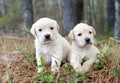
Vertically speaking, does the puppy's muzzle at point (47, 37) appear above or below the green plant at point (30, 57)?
above

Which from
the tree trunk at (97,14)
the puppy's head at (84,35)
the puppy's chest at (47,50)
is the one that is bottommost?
the tree trunk at (97,14)

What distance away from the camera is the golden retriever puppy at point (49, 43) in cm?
551

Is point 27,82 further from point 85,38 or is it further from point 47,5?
point 47,5

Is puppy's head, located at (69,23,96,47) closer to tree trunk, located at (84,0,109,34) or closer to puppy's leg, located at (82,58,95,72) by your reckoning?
puppy's leg, located at (82,58,95,72)

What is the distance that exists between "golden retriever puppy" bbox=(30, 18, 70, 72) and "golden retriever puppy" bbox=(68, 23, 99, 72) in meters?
0.20

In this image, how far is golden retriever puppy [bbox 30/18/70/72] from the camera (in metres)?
5.51

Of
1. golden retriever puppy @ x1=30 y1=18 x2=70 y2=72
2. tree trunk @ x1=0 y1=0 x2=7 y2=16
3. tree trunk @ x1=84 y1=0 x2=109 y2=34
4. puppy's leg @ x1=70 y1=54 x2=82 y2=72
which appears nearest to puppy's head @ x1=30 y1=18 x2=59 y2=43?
golden retriever puppy @ x1=30 y1=18 x2=70 y2=72

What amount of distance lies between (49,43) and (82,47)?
54 centimetres

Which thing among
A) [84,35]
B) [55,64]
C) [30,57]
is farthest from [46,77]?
[30,57]

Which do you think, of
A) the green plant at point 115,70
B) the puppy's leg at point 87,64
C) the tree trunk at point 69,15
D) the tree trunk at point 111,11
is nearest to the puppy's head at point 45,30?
the puppy's leg at point 87,64

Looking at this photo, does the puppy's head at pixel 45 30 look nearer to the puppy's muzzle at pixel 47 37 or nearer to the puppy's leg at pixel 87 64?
the puppy's muzzle at pixel 47 37

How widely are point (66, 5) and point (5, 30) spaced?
910 cm

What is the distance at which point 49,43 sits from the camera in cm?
571

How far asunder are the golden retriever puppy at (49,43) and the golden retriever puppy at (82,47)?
0.67ft
